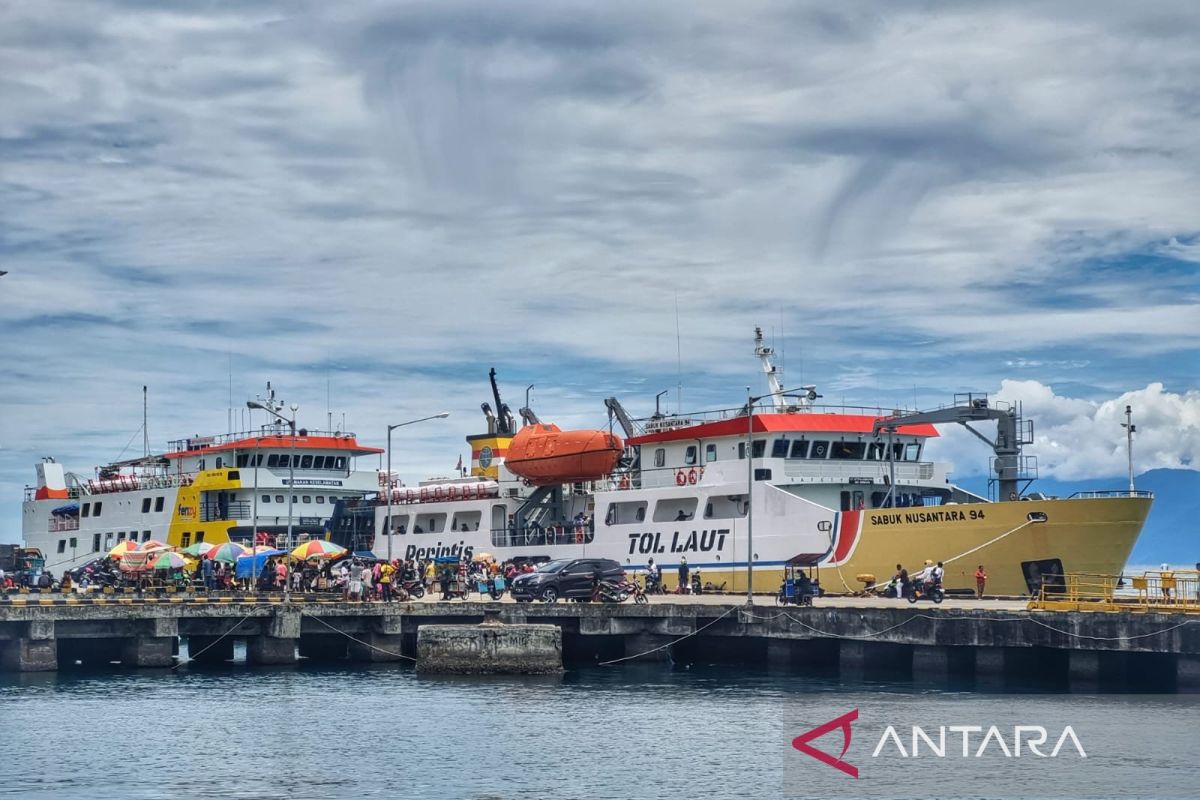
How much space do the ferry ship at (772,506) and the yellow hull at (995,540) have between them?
0.04 m

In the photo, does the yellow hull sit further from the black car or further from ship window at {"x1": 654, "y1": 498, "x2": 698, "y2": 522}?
the black car

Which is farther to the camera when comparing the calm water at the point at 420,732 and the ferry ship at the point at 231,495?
the ferry ship at the point at 231,495

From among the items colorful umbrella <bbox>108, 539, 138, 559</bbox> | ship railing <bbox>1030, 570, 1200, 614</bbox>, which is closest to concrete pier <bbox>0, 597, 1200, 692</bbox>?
ship railing <bbox>1030, 570, 1200, 614</bbox>

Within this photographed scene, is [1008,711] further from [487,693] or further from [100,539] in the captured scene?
[100,539]

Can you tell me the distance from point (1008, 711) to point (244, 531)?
49.1 metres

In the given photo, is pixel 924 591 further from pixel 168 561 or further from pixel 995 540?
pixel 168 561

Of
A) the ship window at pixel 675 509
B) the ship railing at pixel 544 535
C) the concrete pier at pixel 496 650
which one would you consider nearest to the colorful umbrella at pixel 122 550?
the ship railing at pixel 544 535

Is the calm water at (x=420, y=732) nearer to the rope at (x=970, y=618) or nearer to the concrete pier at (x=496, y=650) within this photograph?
the concrete pier at (x=496, y=650)

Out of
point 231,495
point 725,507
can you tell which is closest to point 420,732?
point 725,507

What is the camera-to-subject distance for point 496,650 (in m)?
48.1

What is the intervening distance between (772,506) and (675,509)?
245 inches

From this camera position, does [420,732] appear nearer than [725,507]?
Yes

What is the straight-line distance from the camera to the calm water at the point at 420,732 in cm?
3106
